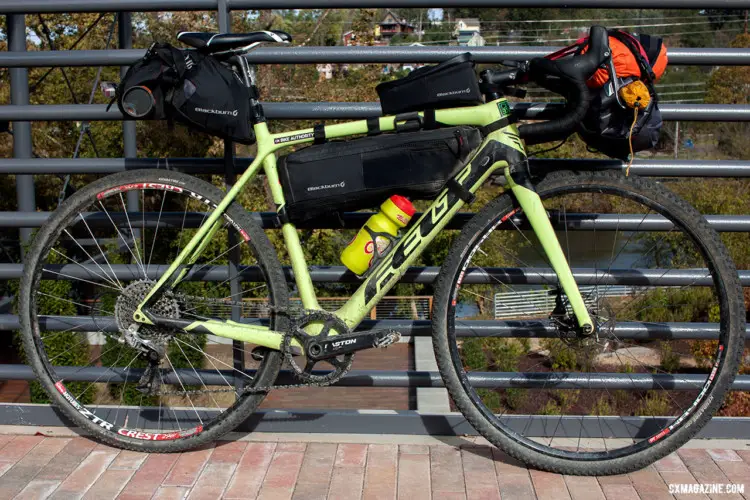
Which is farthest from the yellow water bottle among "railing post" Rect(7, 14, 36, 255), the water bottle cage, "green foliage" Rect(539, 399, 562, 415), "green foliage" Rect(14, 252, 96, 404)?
"green foliage" Rect(539, 399, 562, 415)

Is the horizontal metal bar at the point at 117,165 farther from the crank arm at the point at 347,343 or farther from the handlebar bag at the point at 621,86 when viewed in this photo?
the crank arm at the point at 347,343

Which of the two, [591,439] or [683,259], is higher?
[683,259]

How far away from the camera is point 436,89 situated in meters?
3.24

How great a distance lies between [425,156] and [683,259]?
158 centimetres

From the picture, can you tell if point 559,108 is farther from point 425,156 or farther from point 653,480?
point 653,480

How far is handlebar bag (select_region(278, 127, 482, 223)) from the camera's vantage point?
3.27m

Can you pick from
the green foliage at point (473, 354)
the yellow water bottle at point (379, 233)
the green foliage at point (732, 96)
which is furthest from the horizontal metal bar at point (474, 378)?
the green foliage at point (732, 96)

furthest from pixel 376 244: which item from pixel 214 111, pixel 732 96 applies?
pixel 732 96

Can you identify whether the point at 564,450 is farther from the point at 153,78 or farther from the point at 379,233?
the point at 153,78

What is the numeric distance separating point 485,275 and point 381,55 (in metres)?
0.97

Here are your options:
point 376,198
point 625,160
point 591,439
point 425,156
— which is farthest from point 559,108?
point 591,439

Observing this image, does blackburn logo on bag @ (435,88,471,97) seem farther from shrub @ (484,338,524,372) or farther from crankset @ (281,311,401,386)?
shrub @ (484,338,524,372)

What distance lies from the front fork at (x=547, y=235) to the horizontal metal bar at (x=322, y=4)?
720mm

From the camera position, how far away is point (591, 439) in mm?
3666
